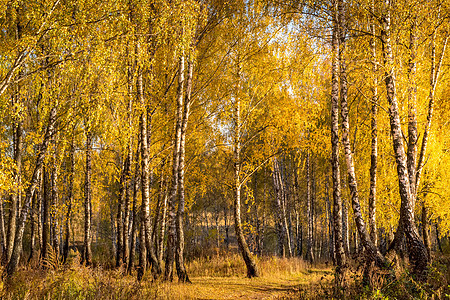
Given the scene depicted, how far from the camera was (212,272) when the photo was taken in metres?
10.6

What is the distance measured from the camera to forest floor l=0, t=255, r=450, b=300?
4.72m

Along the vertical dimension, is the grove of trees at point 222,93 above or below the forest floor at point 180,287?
above

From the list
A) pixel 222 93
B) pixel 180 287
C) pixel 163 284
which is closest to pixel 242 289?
pixel 180 287

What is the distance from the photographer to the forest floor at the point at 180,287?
4.72m

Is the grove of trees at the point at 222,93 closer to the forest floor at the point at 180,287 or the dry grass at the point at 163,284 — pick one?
the forest floor at the point at 180,287

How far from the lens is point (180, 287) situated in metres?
6.75

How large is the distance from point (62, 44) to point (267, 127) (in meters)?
6.62

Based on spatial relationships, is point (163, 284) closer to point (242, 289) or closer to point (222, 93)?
point (242, 289)

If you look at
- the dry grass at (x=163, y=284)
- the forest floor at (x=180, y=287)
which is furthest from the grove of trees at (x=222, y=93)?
the dry grass at (x=163, y=284)

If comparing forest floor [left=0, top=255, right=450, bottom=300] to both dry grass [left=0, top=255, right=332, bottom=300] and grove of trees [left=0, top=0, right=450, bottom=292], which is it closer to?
dry grass [left=0, top=255, right=332, bottom=300]

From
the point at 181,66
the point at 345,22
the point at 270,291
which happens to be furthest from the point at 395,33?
the point at 270,291

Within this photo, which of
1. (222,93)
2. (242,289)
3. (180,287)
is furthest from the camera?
(222,93)

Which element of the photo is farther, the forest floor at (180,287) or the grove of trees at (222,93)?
the grove of trees at (222,93)

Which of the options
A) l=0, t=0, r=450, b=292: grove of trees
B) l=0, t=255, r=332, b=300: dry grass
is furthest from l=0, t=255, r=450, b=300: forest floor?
l=0, t=0, r=450, b=292: grove of trees
